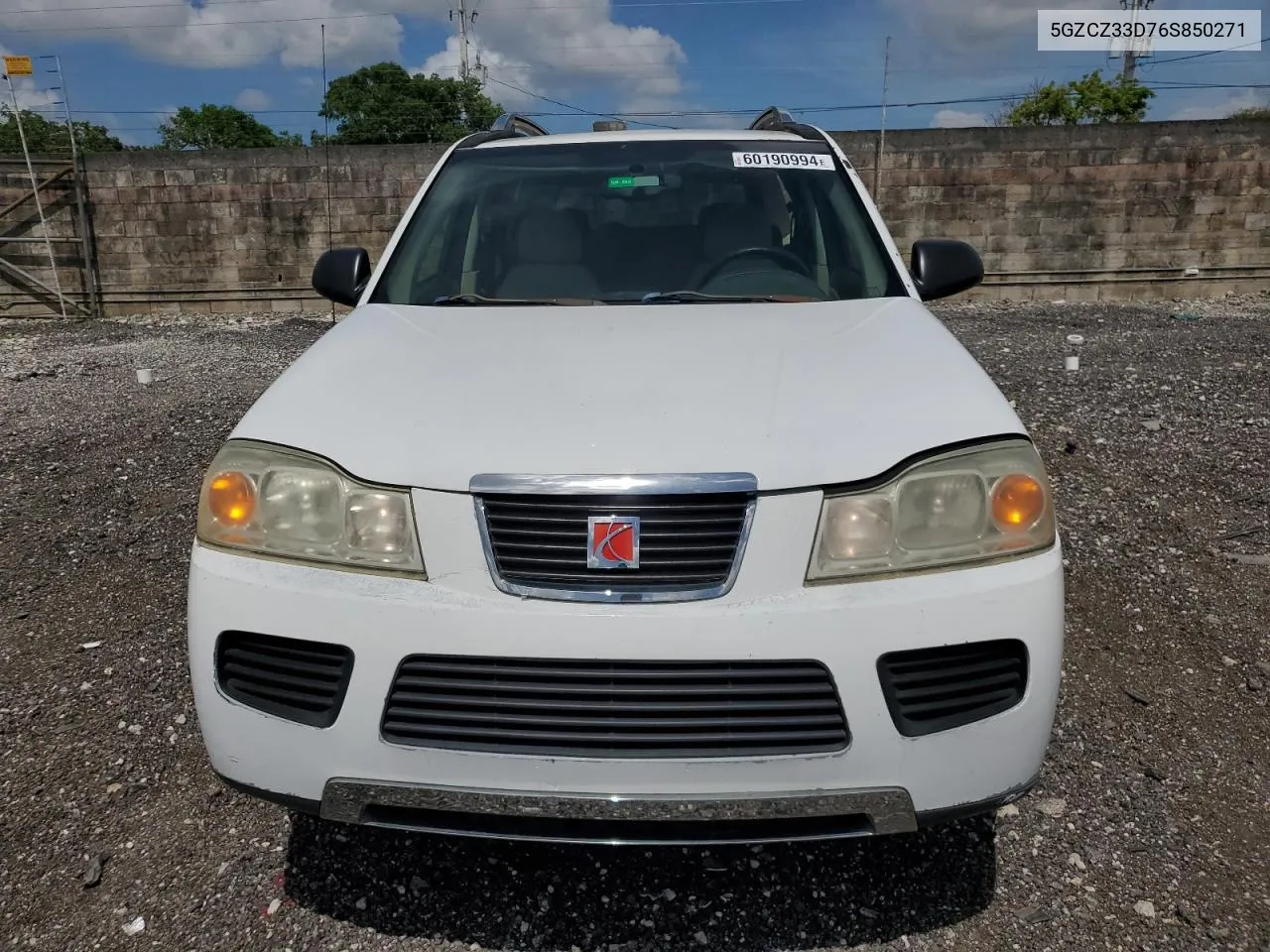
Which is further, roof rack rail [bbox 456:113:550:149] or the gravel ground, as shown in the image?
roof rack rail [bbox 456:113:550:149]

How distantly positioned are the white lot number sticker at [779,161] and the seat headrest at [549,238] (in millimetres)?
645

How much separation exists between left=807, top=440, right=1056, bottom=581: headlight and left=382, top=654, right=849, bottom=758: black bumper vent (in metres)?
0.24

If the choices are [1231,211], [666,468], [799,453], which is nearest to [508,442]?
[666,468]

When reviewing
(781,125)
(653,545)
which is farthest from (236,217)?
(653,545)

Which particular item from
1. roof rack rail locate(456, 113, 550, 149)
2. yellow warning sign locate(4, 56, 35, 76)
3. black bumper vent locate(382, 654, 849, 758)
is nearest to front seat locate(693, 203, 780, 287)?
roof rack rail locate(456, 113, 550, 149)

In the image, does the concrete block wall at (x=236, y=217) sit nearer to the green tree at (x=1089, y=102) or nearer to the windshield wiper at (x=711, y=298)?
the windshield wiper at (x=711, y=298)

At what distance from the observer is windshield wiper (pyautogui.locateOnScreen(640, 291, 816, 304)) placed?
2.84 meters

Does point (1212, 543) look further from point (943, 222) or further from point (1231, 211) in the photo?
point (1231, 211)

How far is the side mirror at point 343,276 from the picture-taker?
3150 millimetres

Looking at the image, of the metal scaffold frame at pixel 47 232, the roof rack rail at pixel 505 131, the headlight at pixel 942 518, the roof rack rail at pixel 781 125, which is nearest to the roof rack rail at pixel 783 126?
the roof rack rail at pixel 781 125

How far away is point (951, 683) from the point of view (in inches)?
69.6

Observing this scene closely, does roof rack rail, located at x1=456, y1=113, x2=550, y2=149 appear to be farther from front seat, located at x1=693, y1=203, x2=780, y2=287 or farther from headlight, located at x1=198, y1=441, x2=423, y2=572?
headlight, located at x1=198, y1=441, x2=423, y2=572

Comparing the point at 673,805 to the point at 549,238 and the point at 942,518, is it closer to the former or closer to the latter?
the point at 942,518

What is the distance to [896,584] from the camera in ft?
5.77
